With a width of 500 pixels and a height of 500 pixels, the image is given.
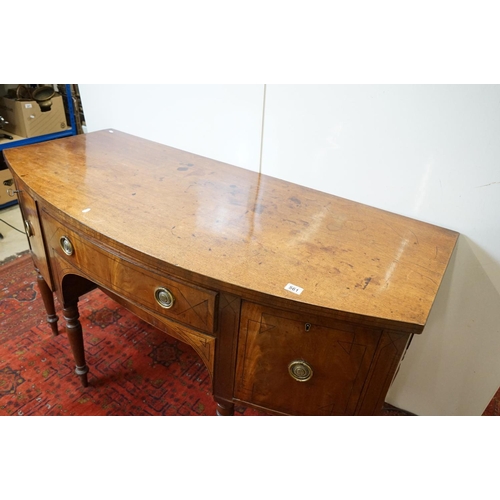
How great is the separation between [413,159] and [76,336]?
117cm

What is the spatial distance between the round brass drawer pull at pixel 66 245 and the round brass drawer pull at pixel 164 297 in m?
0.31

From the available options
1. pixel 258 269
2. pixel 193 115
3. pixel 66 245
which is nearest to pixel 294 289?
pixel 258 269

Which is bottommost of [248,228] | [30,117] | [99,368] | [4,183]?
[99,368]

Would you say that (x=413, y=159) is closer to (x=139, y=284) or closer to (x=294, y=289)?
(x=294, y=289)

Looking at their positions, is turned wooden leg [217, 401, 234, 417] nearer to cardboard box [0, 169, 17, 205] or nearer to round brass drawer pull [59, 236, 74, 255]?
round brass drawer pull [59, 236, 74, 255]

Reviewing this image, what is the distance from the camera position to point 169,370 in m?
1.54

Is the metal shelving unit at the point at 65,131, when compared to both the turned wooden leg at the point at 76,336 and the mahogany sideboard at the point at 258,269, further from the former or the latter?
the turned wooden leg at the point at 76,336

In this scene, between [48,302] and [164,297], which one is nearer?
[164,297]

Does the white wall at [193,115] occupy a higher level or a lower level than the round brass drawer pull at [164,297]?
higher

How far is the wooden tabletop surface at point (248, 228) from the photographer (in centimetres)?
76

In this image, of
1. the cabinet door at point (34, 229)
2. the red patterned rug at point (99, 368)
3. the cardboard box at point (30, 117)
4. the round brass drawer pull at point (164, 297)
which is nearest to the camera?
the round brass drawer pull at point (164, 297)

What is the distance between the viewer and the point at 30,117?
2436 millimetres

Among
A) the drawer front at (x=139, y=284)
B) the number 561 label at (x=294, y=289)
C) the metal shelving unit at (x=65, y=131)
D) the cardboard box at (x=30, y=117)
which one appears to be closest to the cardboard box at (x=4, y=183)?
the metal shelving unit at (x=65, y=131)
